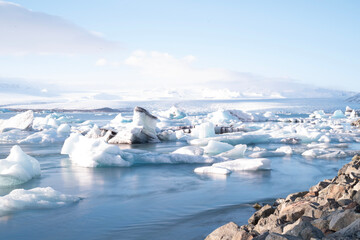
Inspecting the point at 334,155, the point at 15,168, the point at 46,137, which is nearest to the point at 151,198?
the point at 15,168

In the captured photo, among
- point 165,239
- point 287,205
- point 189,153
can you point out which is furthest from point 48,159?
point 287,205

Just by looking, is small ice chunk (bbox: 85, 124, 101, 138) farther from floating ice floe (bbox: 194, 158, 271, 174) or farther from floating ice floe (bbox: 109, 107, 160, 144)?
floating ice floe (bbox: 194, 158, 271, 174)

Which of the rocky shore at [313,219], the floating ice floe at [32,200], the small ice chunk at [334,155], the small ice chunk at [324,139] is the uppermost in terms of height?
the rocky shore at [313,219]

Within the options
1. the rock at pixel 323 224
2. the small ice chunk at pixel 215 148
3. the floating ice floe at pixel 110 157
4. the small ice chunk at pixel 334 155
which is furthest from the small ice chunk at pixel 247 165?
the rock at pixel 323 224

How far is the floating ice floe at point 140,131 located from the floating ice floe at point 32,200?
6.49 metres

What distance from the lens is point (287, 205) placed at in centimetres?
295

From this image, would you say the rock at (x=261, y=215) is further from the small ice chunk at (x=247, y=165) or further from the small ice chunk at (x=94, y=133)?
the small ice chunk at (x=94, y=133)

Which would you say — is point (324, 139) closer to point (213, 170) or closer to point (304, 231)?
point (213, 170)

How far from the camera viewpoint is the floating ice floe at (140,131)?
1038cm

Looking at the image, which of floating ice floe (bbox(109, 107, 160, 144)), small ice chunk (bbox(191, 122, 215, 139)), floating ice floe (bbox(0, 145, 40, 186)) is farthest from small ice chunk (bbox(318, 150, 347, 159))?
floating ice floe (bbox(0, 145, 40, 186))

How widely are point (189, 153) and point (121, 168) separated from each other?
1523 millimetres

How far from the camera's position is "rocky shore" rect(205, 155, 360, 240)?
2.05 metres

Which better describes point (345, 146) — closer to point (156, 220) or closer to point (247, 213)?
point (247, 213)

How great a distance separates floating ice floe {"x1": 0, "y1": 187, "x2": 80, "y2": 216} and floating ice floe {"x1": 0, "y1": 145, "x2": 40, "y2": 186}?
3.25 ft
